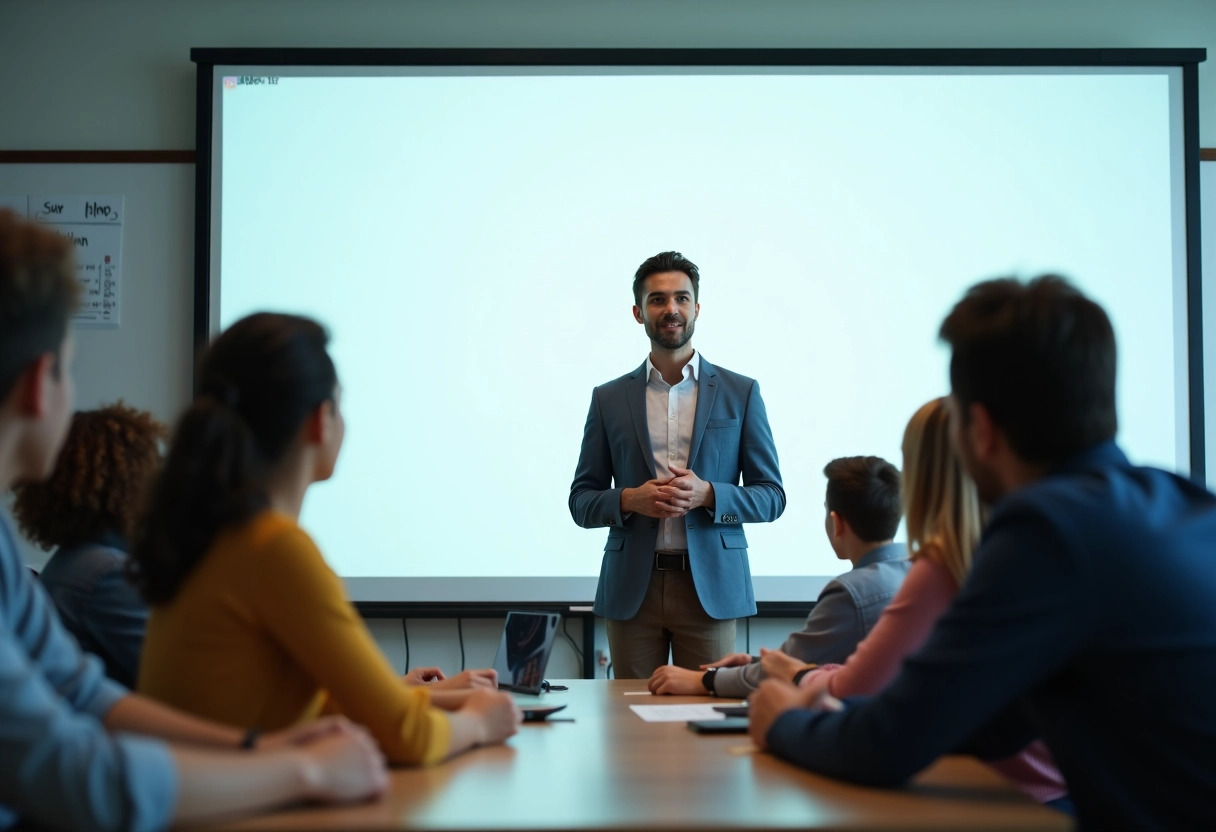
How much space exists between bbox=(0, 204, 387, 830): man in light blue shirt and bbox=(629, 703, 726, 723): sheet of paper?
2.47 ft

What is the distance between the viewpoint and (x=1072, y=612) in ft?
3.51

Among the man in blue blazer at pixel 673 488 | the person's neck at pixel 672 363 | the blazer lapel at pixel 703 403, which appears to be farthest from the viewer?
the person's neck at pixel 672 363

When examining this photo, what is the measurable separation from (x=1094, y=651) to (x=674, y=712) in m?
0.89

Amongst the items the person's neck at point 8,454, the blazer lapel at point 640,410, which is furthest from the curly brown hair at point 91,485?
the blazer lapel at point 640,410

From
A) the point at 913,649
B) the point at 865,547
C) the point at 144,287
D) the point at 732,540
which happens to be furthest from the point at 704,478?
the point at 144,287

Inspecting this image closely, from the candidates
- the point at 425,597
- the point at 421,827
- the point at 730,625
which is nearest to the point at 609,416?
the point at 730,625

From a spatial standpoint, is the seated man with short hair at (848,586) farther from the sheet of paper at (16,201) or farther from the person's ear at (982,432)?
the sheet of paper at (16,201)

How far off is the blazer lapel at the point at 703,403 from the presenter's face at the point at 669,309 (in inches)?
4.9

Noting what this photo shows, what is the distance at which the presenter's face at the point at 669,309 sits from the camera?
329cm

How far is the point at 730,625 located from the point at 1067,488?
2.12 m

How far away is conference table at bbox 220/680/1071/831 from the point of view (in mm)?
1021

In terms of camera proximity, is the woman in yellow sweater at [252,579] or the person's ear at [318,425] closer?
the woman in yellow sweater at [252,579]

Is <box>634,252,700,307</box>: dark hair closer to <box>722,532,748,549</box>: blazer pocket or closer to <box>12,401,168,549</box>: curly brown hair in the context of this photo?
<box>722,532,748,549</box>: blazer pocket

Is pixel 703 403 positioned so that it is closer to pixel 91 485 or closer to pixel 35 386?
pixel 91 485
